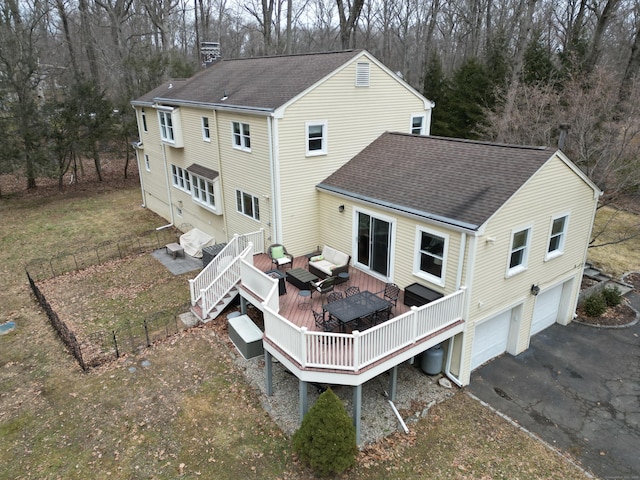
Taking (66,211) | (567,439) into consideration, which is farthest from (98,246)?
(567,439)

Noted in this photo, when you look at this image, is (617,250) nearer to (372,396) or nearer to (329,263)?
(329,263)

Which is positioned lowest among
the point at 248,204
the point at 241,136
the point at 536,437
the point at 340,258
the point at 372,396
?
the point at 536,437

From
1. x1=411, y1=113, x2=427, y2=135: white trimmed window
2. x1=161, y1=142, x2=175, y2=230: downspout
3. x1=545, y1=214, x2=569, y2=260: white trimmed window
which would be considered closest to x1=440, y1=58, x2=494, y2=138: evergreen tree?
x1=411, y1=113, x2=427, y2=135: white trimmed window

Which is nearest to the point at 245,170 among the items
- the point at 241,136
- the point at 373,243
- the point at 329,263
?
the point at 241,136

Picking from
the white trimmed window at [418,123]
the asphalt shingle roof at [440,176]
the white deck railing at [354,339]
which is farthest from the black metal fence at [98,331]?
the white trimmed window at [418,123]

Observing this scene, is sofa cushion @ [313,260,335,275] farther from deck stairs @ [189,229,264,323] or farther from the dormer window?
the dormer window

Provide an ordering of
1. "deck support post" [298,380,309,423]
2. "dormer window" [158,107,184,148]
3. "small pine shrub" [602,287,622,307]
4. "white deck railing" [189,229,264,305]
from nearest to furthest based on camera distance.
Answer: "deck support post" [298,380,309,423] → "white deck railing" [189,229,264,305] → "small pine shrub" [602,287,622,307] → "dormer window" [158,107,184,148]

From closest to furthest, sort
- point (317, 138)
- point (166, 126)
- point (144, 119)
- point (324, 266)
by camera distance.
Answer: point (324, 266) → point (317, 138) → point (166, 126) → point (144, 119)
